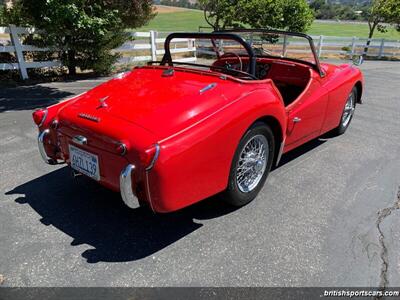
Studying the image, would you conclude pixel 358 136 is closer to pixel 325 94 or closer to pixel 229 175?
pixel 325 94

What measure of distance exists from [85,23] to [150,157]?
6346 millimetres

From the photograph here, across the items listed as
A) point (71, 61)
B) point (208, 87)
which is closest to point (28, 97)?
point (71, 61)

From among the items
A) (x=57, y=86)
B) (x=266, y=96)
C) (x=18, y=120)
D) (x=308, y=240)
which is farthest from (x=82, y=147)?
(x=57, y=86)

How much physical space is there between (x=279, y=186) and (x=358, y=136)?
2351mm

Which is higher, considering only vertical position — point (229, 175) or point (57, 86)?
point (229, 175)

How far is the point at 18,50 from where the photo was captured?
8.82 metres

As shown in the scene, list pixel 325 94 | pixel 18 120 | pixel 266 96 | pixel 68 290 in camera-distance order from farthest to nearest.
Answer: pixel 18 120, pixel 325 94, pixel 266 96, pixel 68 290

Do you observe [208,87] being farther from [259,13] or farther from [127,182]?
[259,13]

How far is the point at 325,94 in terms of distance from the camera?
4.15 meters

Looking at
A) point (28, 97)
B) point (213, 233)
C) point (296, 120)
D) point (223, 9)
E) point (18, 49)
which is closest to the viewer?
point (213, 233)

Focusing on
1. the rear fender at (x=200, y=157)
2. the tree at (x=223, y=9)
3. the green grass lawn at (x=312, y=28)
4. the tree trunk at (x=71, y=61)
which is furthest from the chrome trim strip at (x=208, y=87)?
the green grass lawn at (x=312, y=28)

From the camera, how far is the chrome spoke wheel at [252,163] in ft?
10.1

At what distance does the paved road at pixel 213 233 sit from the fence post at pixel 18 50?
18.1 ft

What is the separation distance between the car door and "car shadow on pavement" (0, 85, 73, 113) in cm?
503
